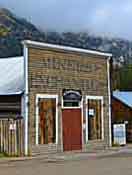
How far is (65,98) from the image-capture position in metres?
33.5

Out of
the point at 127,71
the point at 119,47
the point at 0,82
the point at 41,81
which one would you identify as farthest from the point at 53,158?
the point at 119,47

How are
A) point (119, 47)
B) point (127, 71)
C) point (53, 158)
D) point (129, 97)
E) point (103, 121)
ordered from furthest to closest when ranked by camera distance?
point (119, 47)
point (127, 71)
point (129, 97)
point (103, 121)
point (53, 158)

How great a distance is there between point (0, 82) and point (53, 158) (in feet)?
23.4

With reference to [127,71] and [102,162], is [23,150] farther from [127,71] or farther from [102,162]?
[127,71]

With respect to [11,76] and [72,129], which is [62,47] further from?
[72,129]

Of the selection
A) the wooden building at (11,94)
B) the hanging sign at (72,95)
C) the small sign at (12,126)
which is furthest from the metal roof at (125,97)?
the small sign at (12,126)

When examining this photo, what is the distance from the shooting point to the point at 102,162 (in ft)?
84.0

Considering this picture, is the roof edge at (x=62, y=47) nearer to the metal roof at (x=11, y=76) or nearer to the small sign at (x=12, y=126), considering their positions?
the metal roof at (x=11, y=76)

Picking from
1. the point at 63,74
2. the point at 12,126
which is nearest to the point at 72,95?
the point at 63,74

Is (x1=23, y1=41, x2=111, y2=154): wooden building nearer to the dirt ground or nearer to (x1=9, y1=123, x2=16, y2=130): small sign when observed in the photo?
(x1=9, y1=123, x2=16, y2=130): small sign

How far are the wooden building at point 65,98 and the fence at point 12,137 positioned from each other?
0.35 meters

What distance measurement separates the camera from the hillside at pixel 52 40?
2987 inches

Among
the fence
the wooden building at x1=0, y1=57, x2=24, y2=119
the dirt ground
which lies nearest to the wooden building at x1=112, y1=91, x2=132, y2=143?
the wooden building at x1=0, y1=57, x2=24, y2=119

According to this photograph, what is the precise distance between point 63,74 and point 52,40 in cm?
6177
